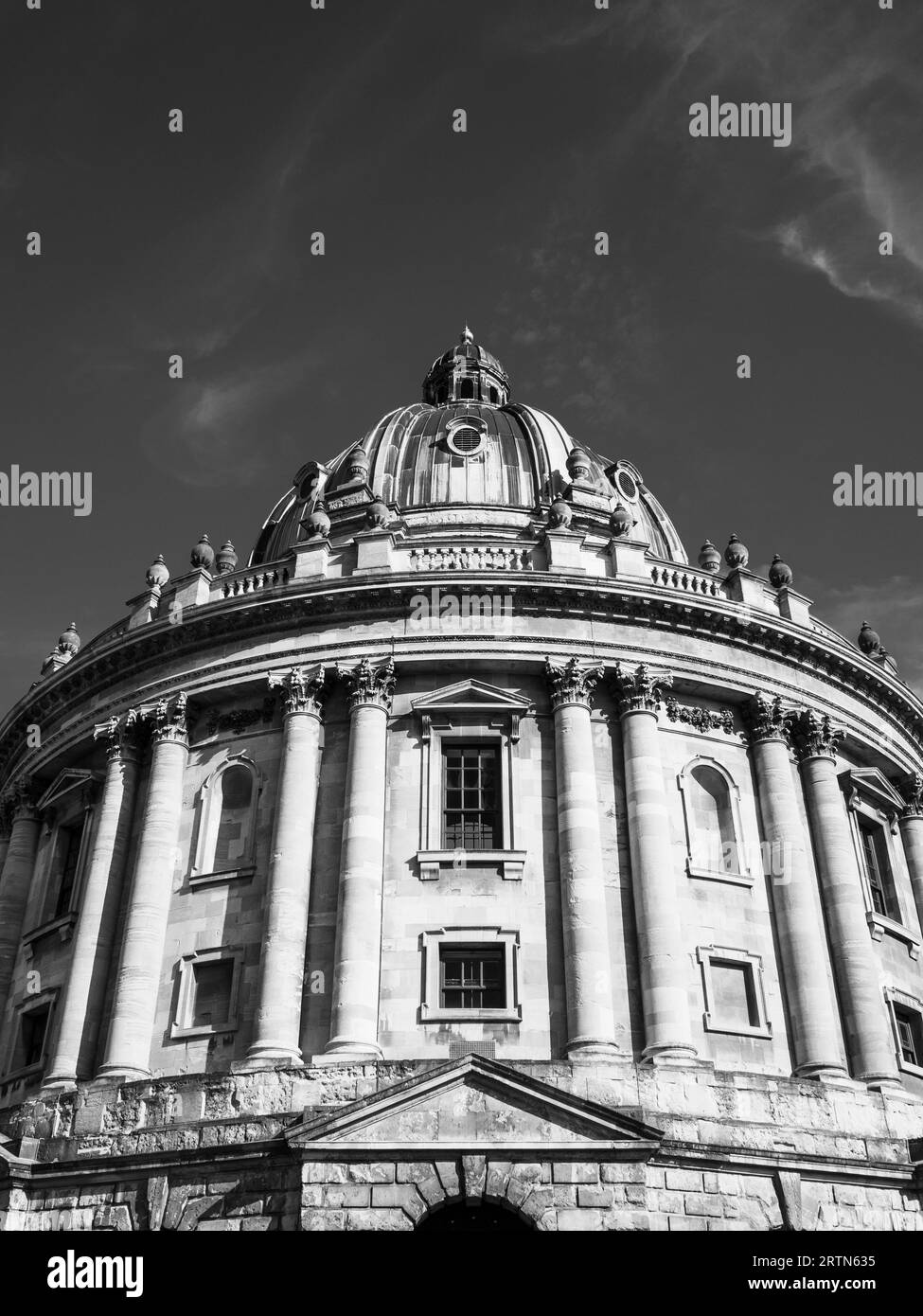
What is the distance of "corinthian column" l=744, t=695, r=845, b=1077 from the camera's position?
1083 inches

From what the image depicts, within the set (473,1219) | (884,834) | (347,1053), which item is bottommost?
(473,1219)

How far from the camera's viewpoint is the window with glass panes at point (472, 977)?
26.9 meters

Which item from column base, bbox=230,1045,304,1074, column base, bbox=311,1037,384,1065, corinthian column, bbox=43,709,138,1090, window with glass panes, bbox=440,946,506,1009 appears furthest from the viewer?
corinthian column, bbox=43,709,138,1090

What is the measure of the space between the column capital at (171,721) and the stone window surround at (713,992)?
14.2 metres

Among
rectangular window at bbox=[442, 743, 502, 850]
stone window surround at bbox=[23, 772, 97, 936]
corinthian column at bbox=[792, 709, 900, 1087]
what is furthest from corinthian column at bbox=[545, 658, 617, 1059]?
stone window surround at bbox=[23, 772, 97, 936]

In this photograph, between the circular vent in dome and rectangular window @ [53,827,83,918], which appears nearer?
rectangular window @ [53,827,83,918]

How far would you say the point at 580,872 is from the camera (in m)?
27.6

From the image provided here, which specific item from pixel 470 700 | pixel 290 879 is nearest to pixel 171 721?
pixel 290 879

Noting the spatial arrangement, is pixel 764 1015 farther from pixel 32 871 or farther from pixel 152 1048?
pixel 32 871

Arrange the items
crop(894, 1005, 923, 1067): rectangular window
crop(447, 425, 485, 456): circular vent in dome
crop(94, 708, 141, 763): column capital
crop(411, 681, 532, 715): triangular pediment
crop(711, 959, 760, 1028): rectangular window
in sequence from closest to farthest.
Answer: crop(711, 959, 760, 1028): rectangular window, crop(411, 681, 532, 715): triangular pediment, crop(894, 1005, 923, 1067): rectangular window, crop(94, 708, 141, 763): column capital, crop(447, 425, 485, 456): circular vent in dome

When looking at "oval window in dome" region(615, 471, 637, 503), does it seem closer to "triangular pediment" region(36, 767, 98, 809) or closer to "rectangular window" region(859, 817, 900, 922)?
"rectangular window" region(859, 817, 900, 922)

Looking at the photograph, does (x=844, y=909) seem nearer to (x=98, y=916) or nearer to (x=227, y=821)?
(x=227, y=821)

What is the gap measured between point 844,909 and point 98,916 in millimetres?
18306

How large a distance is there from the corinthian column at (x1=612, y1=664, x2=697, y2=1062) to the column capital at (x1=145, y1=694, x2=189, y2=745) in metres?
11.2
